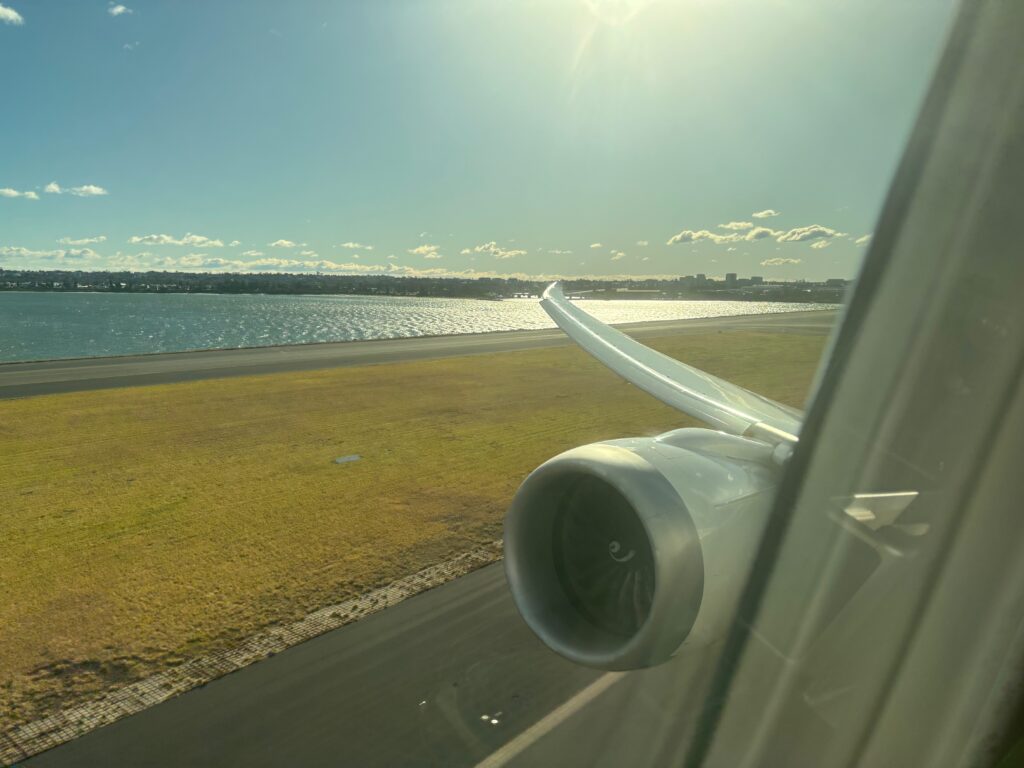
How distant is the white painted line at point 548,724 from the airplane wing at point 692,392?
2.54 meters

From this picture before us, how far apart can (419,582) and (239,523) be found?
11.8 ft

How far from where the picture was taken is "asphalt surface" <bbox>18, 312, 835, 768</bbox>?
15.7 ft

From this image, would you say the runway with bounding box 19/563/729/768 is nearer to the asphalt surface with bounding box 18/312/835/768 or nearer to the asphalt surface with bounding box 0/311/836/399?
the asphalt surface with bounding box 18/312/835/768

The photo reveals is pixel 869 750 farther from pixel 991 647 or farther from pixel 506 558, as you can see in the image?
pixel 506 558

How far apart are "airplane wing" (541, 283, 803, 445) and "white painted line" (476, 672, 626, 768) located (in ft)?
8.34

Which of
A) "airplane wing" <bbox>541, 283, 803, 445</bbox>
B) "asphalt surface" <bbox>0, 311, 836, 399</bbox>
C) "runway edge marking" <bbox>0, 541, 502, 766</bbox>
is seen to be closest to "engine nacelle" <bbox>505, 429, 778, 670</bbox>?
"airplane wing" <bbox>541, 283, 803, 445</bbox>

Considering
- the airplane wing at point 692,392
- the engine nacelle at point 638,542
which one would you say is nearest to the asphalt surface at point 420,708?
the engine nacelle at point 638,542

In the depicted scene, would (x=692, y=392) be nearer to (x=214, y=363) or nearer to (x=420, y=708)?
(x=420, y=708)

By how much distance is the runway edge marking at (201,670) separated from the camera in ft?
16.6

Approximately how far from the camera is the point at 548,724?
5090 millimetres

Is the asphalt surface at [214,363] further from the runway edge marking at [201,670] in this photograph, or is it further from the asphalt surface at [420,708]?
the asphalt surface at [420,708]

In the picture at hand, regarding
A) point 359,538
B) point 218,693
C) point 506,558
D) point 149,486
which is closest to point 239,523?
point 359,538

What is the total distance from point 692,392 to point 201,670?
5575 millimetres

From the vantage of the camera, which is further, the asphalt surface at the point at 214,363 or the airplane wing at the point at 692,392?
the asphalt surface at the point at 214,363
